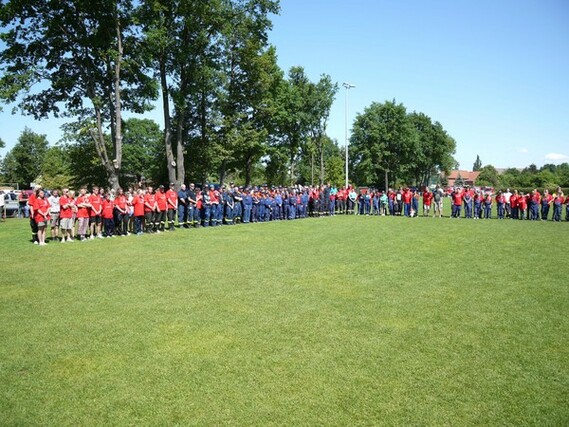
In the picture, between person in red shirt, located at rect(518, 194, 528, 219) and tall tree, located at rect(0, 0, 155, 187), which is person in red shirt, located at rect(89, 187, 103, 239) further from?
person in red shirt, located at rect(518, 194, 528, 219)

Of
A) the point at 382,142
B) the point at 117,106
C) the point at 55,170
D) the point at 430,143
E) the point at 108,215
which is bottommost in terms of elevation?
the point at 108,215

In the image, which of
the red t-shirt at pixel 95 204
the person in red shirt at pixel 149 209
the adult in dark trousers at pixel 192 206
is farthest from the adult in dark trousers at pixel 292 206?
the red t-shirt at pixel 95 204

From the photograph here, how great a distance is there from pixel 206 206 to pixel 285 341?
1559 cm

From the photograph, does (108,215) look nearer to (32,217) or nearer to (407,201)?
(32,217)

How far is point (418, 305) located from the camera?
23.4 feet

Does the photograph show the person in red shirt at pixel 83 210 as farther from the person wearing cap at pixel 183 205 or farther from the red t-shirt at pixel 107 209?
the person wearing cap at pixel 183 205

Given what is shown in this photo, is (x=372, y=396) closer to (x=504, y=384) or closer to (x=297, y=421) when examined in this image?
(x=297, y=421)

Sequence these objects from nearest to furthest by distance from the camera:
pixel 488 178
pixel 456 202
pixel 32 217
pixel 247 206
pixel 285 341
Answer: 1. pixel 285 341
2. pixel 32 217
3. pixel 247 206
4. pixel 456 202
5. pixel 488 178

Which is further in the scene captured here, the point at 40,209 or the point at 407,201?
the point at 407,201

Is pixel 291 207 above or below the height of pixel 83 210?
below

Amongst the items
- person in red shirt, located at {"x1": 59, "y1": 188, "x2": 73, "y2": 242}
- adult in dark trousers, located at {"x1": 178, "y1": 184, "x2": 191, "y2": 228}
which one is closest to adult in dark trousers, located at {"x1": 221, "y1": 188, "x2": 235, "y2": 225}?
adult in dark trousers, located at {"x1": 178, "y1": 184, "x2": 191, "y2": 228}

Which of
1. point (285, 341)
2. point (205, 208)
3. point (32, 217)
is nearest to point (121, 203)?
point (32, 217)

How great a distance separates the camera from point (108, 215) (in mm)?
16188

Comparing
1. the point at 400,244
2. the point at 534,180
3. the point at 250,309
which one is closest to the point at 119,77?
the point at 400,244
